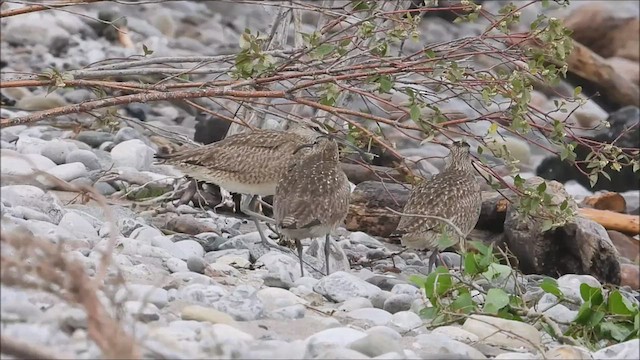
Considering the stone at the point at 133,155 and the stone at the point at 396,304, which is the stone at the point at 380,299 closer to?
the stone at the point at 396,304

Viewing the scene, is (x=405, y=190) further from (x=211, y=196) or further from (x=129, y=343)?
(x=129, y=343)

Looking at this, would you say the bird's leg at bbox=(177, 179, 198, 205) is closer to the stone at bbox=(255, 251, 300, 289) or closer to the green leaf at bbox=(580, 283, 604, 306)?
the stone at bbox=(255, 251, 300, 289)

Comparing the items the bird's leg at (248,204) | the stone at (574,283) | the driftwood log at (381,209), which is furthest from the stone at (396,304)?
the driftwood log at (381,209)

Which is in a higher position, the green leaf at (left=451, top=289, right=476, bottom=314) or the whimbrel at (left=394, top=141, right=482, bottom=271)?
the whimbrel at (left=394, top=141, right=482, bottom=271)

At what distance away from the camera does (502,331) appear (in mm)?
5508

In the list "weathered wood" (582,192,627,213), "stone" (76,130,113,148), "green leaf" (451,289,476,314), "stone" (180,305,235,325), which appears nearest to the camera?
"stone" (180,305,235,325)

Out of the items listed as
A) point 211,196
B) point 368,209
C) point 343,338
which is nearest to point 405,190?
point 368,209

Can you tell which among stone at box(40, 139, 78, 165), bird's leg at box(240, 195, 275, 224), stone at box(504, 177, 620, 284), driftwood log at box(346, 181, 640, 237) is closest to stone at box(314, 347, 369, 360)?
bird's leg at box(240, 195, 275, 224)

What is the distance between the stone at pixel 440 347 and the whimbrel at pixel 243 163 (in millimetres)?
2840

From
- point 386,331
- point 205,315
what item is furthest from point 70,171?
point 386,331

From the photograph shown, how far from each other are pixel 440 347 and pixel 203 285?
3.79 feet

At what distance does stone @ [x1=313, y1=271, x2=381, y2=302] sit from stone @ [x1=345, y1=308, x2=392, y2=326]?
1.13 ft

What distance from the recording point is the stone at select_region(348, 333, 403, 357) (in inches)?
190

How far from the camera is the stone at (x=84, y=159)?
941 centimetres
